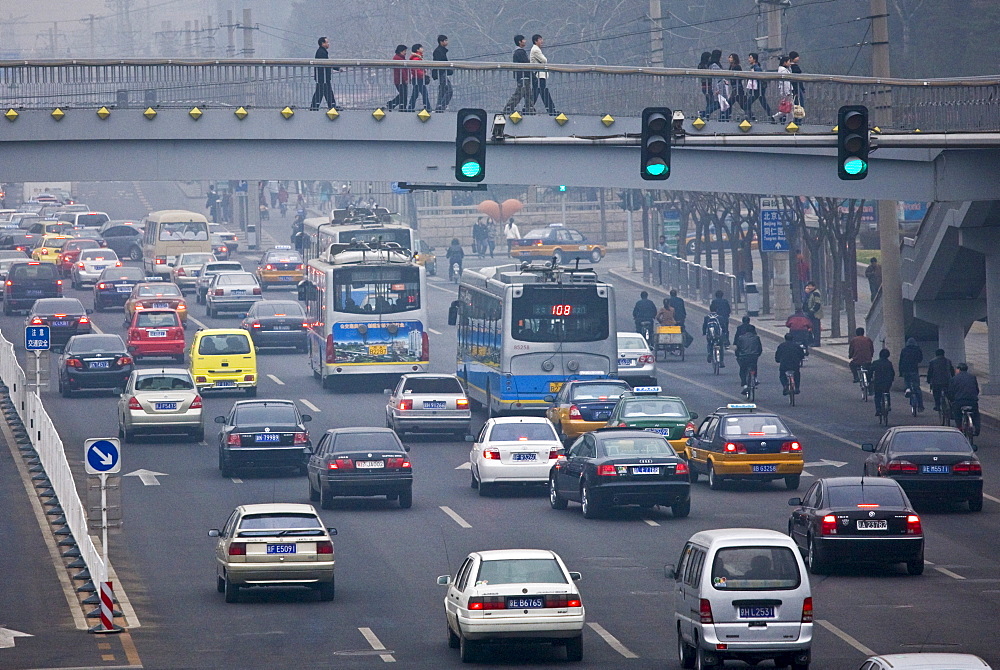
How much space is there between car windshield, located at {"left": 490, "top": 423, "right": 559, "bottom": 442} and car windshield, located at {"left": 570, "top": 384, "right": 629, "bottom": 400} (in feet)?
15.1

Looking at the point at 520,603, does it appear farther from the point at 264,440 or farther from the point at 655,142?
the point at 264,440

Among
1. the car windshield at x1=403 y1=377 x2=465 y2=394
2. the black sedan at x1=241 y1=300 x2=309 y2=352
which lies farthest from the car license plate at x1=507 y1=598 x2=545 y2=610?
the black sedan at x1=241 y1=300 x2=309 y2=352

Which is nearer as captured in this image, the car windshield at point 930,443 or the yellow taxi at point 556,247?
the car windshield at point 930,443

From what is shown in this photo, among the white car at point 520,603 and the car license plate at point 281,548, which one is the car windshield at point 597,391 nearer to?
the car license plate at point 281,548

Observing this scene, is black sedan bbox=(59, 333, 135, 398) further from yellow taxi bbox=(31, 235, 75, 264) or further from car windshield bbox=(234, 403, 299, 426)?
yellow taxi bbox=(31, 235, 75, 264)

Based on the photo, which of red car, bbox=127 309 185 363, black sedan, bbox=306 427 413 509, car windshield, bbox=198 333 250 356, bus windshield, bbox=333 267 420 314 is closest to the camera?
black sedan, bbox=306 427 413 509

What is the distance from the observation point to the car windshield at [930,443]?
93.8ft

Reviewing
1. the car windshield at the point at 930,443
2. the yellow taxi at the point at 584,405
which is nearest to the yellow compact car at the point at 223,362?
the yellow taxi at the point at 584,405

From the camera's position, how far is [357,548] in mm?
27078

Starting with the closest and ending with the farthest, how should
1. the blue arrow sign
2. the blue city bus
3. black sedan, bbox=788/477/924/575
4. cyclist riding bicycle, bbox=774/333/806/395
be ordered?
the blue arrow sign, black sedan, bbox=788/477/924/575, the blue city bus, cyclist riding bicycle, bbox=774/333/806/395

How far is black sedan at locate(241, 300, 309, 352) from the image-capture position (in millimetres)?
54906

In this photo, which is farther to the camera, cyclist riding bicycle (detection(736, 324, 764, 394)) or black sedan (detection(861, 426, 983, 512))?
cyclist riding bicycle (detection(736, 324, 764, 394))

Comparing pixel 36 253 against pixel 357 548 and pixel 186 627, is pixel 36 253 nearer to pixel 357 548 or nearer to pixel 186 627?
pixel 357 548

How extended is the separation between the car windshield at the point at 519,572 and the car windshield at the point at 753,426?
1298 cm
